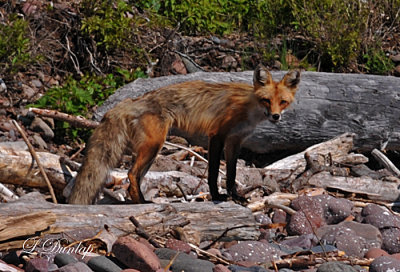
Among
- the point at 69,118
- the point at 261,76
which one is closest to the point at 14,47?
the point at 69,118

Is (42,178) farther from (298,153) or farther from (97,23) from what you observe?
(97,23)

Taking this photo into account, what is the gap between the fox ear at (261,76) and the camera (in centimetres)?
628

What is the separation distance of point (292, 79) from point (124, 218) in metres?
2.52

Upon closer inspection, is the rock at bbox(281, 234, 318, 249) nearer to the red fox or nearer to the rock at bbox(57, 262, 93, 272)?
the red fox

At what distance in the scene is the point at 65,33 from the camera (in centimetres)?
1127

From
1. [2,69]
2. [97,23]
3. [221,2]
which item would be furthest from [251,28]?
[2,69]

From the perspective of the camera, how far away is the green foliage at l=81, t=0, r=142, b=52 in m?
11.0

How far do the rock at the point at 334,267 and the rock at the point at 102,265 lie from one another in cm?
160

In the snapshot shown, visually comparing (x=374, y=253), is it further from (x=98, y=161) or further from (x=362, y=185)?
(x=98, y=161)

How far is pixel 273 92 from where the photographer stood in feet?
20.4

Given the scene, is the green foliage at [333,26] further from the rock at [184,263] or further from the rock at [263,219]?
the rock at [184,263]

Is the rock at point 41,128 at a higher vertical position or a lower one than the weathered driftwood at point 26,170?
lower

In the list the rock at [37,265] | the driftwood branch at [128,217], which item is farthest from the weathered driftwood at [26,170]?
the rock at [37,265]

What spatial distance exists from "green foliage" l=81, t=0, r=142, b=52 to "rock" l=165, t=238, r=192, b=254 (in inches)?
266
